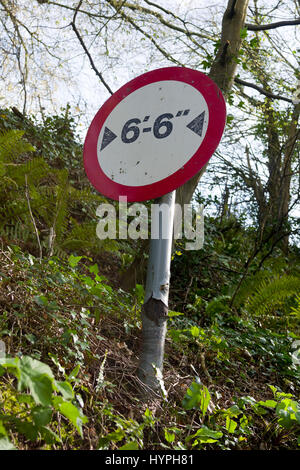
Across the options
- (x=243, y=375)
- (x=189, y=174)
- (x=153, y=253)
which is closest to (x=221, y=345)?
(x=243, y=375)

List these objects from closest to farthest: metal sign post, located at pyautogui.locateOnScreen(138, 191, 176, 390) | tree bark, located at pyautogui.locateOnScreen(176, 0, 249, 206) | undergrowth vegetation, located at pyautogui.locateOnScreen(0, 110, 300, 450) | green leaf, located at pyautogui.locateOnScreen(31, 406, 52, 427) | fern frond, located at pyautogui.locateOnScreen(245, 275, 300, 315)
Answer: green leaf, located at pyautogui.locateOnScreen(31, 406, 52, 427), undergrowth vegetation, located at pyautogui.locateOnScreen(0, 110, 300, 450), metal sign post, located at pyautogui.locateOnScreen(138, 191, 176, 390), tree bark, located at pyautogui.locateOnScreen(176, 0, 249, 206), fern frond, located at pyautogui.locateOnScreen(245, 275, 300, 315)

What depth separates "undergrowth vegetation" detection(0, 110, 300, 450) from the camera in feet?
4.13

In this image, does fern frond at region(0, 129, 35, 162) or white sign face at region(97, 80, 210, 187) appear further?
fern frond at region(0, 129, 35, 162)

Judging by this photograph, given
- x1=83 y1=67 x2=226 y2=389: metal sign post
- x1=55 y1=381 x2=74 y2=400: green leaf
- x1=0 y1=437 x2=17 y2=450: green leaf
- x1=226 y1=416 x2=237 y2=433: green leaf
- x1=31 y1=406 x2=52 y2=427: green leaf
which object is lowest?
x1=226 y1=416 x2=237 y2=433: green leaf

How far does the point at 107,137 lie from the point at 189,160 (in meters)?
0.45

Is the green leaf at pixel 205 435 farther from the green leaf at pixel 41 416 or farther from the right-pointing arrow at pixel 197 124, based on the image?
the right-pointing arrow at pixel 197 124

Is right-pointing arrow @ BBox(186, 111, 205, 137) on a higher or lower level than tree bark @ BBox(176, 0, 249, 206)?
lower

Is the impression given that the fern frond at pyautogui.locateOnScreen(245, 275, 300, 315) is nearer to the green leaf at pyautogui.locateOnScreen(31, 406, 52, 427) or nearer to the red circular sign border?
the red circular sign border

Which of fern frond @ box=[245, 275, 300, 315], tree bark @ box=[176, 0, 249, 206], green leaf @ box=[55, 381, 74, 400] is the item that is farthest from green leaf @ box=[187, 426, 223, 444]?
fern frond @ box=[245, 275, 300, 315]

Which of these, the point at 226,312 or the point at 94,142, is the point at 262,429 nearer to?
the point at 94,142

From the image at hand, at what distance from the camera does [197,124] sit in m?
1.67

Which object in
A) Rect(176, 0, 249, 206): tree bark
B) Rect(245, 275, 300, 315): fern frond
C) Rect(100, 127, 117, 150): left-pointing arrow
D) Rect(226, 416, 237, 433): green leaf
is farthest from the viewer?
Rect(245, 275, 300, 315): fern frond

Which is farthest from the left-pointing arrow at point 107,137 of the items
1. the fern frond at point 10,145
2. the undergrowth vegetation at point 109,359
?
the fern frond at point 10,145

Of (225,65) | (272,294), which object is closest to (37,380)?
(272,294)
